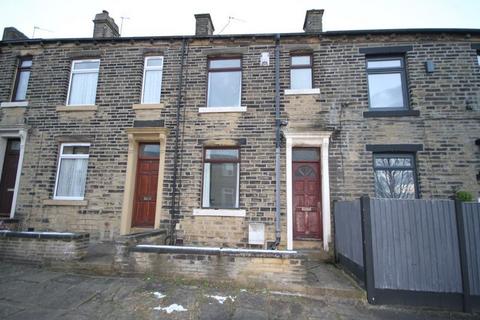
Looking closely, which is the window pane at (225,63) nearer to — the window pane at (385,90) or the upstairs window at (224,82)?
the upstairs window at (224,82)

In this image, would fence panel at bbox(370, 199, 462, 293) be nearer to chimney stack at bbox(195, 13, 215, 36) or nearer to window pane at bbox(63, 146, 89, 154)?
chimney stack at bbox(195, 13, 215, 36)

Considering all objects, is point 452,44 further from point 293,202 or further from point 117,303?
point 117,303

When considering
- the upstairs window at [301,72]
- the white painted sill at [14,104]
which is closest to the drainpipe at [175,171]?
the upstairs window at [301,72]

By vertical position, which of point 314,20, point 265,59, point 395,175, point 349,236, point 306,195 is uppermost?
point 314,20

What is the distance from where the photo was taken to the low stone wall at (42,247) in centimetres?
570

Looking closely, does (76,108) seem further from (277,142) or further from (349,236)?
(349,236)

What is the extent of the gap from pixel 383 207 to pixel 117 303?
15.8 feet

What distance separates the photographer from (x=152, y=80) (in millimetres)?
8664

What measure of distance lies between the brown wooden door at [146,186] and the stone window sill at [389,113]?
661 cm

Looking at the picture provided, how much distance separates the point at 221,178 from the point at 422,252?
518cm

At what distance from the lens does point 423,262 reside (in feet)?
14.2

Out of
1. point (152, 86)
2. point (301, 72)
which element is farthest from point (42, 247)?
point (301, 72)

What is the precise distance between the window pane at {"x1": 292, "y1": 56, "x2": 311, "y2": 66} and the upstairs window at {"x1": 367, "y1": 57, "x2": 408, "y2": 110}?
6.19 feet

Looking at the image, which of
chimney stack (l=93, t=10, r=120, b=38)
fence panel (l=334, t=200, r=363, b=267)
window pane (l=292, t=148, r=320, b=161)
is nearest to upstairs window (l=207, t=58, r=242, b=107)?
window pane (l=292, t=148, r=320, b=161)
